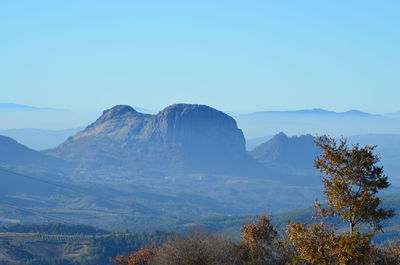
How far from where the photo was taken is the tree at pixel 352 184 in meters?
40.0

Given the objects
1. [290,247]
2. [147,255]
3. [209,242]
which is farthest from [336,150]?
[147,255]

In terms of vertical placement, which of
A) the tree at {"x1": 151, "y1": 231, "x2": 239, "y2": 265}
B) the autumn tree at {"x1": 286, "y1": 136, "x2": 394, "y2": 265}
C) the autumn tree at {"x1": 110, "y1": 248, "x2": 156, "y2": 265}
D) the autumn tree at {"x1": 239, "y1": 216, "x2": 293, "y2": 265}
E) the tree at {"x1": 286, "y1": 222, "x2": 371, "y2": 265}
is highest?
the autumn tree at {"x1": 286, "y1": 136, "x2": 394, "y2": 265}

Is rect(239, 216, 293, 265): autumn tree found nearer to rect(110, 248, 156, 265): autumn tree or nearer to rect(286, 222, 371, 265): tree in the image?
rect(286, 222, 371, 265): tree

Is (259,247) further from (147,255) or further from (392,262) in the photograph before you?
(147,255)

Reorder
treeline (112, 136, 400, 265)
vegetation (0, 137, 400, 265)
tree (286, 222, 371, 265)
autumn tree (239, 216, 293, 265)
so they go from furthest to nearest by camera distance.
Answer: autumn tree (239, 216, 293, 265), vegetation (0, 137, 400, 265), treeline (112, 136, 400, 265), tree (286, 222, 371, 265)

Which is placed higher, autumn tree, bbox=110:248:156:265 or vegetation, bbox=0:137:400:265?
vegetation, bbox=0:137:400:265

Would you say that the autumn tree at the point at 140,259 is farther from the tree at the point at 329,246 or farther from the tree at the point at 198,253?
the tree at the point at 329,246

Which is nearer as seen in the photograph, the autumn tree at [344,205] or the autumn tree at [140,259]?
the autumn tree at [344,205]

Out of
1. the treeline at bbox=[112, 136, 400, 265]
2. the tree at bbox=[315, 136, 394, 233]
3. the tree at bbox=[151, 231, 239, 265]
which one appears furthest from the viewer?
the tree at bbox=[151, 231, 239, 265]

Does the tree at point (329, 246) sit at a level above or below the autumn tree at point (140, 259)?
above

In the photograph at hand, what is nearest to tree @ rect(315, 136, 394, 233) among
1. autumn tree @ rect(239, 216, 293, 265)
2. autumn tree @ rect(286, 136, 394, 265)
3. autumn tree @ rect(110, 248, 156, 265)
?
autumn tree @ rect(286, 136, 394, 265)

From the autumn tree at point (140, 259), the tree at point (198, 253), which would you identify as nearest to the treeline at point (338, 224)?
the tree at point (198, 253)

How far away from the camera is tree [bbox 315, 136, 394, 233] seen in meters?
40.0

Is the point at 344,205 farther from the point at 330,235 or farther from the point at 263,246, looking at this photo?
the point at 263,246
